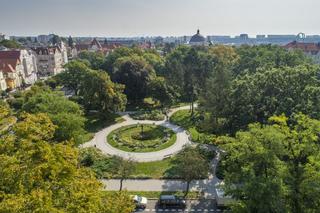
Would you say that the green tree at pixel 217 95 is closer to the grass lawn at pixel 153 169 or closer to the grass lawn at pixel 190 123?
the grass lawn at pixel 190 123

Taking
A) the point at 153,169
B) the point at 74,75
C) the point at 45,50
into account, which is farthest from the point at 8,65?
the point at 153,169

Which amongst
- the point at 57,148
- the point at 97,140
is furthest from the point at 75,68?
the point at 57,148

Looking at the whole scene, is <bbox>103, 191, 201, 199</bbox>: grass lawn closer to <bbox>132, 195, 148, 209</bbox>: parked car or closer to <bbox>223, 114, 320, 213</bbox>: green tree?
<bbox>132, 195, 148, 209</bbox>: parked car

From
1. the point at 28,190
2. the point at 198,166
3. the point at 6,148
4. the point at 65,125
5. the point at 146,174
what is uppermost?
the point at 6,148

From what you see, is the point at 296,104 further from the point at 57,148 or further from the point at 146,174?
the point at 57,148

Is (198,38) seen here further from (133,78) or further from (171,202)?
(171,202)
